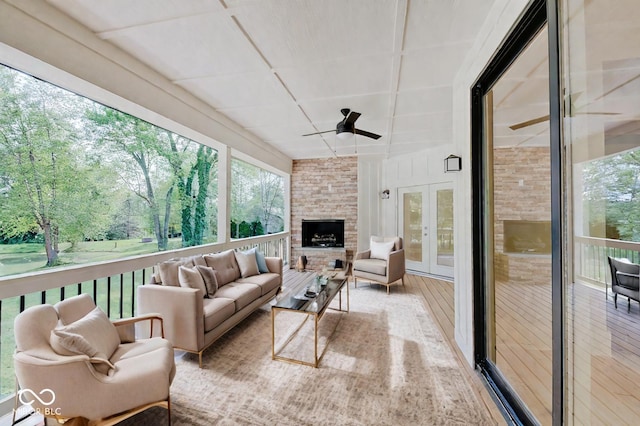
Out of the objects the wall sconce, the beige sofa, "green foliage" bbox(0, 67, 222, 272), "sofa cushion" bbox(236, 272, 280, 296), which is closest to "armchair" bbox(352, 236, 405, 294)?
"sofa cushion" bbox(236, 272, 280, 296)

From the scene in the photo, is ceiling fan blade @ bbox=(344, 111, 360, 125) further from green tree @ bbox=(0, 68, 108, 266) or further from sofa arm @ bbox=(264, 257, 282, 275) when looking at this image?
green tree @ bbox=(0, 68, 108, 266)

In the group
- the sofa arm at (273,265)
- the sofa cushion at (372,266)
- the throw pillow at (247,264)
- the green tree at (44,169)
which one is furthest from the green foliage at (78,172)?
the sofa cushion at (372,266)

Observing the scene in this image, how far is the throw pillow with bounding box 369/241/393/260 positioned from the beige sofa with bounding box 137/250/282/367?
7.74 ft

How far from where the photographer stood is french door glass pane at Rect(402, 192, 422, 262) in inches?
233

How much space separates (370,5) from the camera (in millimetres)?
1789

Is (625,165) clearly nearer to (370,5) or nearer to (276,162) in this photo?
(370,5)

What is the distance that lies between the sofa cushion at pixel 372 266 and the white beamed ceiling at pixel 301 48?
252cm

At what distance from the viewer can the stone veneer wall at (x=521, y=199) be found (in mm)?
1481

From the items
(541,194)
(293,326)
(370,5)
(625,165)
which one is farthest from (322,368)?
(370,5)

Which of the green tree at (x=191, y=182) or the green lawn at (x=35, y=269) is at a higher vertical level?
the green tree at (x=191, y=182)

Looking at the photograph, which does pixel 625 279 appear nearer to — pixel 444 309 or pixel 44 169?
pixel 444 309

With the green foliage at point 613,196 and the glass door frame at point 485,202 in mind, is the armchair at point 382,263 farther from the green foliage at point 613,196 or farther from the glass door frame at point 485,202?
the green foliage at point 613,196

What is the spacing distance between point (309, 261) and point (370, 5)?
5502 mm

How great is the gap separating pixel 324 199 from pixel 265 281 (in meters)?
3.51
